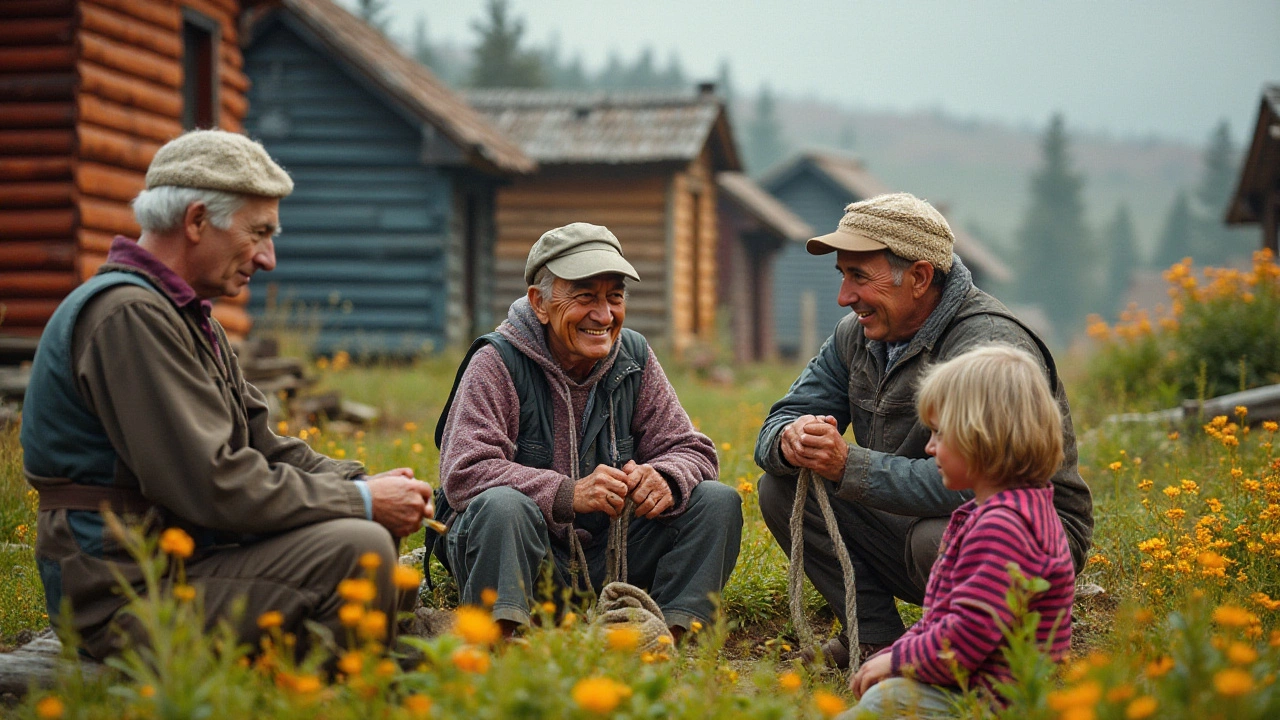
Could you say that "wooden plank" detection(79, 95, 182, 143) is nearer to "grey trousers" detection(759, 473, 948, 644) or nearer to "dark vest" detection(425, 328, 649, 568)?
"dark vest" detection(425, 328, 649, 568)

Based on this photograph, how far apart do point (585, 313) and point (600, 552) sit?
85 centimetres

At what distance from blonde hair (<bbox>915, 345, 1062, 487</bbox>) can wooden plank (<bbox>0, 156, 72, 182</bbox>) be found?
6675mm

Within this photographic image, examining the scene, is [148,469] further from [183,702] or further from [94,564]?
[183,702]

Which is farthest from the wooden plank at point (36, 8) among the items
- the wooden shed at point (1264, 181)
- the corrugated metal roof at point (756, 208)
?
the corrugated metal roof at point (756, 208)

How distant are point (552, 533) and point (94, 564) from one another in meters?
1.47

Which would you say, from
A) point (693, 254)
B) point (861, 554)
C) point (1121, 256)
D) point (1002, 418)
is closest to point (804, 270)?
point (693, 254)

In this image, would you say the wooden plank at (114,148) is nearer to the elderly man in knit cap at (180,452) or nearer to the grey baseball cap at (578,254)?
the grey baseball cap at (578,254)

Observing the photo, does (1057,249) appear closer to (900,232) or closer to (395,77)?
(395,77)

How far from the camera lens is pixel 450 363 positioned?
39.8 ft

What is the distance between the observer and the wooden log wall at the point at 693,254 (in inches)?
616

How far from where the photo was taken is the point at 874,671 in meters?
2.66

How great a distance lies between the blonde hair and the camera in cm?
258

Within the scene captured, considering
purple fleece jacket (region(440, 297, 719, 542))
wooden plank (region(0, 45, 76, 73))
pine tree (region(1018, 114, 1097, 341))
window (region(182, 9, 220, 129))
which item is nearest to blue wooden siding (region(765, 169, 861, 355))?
window (region(182, 9, 220, 129))

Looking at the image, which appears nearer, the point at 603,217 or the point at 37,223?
the point at 37,223
